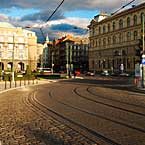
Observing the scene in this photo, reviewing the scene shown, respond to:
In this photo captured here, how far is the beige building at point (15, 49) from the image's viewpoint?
Result: 405ft

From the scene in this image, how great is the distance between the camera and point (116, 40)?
4309 inches

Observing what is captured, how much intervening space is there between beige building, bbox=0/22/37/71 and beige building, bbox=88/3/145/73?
2535 cm

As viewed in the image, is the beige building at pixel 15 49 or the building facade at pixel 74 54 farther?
the building facade at pixel 74 54

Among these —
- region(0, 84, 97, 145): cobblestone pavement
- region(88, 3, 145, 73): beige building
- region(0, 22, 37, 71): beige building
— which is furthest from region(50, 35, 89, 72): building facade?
region(0, 84, 97, 145): cobblestone pavement

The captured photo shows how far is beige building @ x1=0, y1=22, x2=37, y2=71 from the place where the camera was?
124 m

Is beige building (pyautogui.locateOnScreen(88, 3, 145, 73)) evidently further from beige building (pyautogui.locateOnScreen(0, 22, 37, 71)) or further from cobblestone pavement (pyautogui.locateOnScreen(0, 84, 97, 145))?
cobblestone pavement (pyautogui.locateOnScreen(0, 84, 97, 145))

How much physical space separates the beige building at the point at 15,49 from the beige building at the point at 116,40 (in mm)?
25353

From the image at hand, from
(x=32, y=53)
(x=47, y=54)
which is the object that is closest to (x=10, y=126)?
(x=32, y=53)

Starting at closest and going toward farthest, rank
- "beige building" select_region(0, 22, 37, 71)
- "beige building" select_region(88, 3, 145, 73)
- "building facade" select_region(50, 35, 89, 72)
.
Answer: "beige building" select_region(88, 3, 145, 73)
"beige building" select_region(0, 22, 37, 71)
"building facade" select_region(50, 35, 89, 72)

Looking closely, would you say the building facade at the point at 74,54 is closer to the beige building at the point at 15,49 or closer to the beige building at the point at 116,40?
the beige building at the point at 116,40

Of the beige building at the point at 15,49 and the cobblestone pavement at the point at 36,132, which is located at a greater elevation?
the beige building at the point at 15,49

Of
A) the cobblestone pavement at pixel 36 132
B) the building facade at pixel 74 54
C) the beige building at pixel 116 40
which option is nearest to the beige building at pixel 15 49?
the building facade at pixel 74 54

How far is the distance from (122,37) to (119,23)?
6.08 m

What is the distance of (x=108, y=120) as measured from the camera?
37.9 ft
